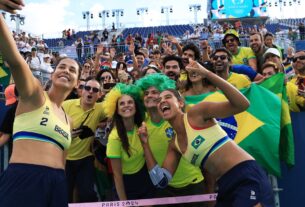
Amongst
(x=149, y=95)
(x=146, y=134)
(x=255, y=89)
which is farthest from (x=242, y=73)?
(x=146, y=134)

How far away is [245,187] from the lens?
3473mm

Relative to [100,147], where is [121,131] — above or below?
above

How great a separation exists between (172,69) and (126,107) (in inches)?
53.8

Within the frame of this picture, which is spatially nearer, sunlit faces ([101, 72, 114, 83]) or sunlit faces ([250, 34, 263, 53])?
sunlit faces ([101, 72, 114, 83])

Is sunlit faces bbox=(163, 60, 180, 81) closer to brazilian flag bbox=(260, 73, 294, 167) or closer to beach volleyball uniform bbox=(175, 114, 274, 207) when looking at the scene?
brazilian flag bbox=(260, 73, 294, 167)


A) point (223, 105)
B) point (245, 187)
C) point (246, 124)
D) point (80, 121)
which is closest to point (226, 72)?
point (246, 124)

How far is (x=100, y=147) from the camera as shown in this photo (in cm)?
489

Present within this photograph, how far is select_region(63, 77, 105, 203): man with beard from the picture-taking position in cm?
470

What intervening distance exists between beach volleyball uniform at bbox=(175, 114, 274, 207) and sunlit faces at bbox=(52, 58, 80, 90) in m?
1.18

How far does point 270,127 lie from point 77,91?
3004mm

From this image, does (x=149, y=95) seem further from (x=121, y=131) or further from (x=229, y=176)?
(x=229, y=176)

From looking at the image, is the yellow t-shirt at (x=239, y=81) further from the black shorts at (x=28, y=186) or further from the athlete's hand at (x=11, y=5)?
the athlete's hand at (x=11, y=5)

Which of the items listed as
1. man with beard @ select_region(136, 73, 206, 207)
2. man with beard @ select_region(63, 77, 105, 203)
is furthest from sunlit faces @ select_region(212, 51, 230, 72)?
man with beard @ select_region(63, 77, 105, 203)

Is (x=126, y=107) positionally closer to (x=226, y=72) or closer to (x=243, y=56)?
(x=226, y=72)
